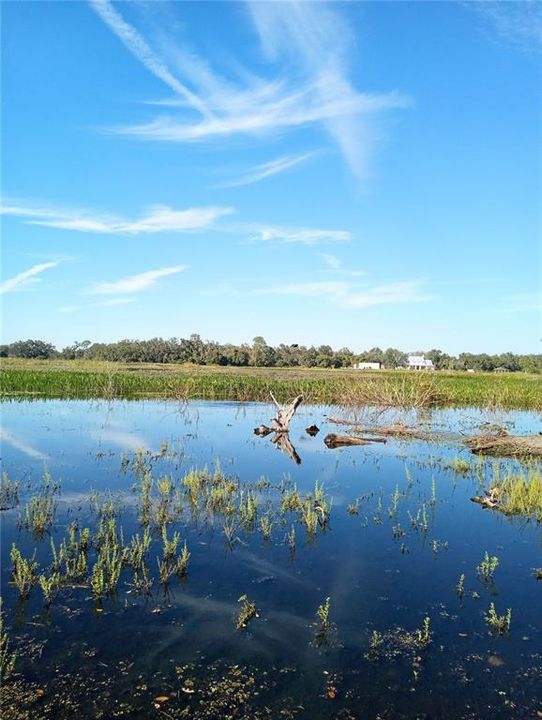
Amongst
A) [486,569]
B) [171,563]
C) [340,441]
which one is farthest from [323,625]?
[340,441]

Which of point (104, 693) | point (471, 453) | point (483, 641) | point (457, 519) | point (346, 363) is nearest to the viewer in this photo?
point (104, 693)

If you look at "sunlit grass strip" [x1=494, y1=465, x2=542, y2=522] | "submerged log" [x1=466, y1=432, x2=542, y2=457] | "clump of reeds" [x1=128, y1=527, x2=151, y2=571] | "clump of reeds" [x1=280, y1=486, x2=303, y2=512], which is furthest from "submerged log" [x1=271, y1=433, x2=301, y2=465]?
"clump of reeds" [x1=128, y1=527, x2=151, y2=571]

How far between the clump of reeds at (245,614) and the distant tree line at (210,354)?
6940 centimetres

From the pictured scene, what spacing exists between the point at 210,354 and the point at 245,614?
71669 mm

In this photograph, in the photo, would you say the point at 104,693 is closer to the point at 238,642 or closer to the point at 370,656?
the point at 238,642

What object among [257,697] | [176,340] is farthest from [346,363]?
[257,697]

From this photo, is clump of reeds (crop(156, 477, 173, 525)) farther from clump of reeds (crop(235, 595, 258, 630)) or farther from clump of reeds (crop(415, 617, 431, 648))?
clump of reeds (crop(415, 617, 431, 648))

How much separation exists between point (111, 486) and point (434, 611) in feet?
23.0

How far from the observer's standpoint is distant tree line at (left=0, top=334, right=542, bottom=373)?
3123 inches

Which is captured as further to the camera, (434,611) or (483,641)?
(434,611)

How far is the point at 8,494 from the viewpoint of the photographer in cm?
Result: 1009

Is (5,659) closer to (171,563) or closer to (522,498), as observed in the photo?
(171,563)

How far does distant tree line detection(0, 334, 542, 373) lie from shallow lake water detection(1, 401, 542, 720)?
214 ft

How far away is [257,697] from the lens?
15.2ft
